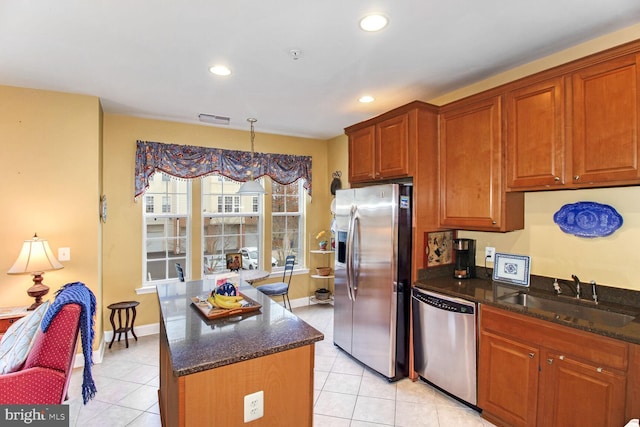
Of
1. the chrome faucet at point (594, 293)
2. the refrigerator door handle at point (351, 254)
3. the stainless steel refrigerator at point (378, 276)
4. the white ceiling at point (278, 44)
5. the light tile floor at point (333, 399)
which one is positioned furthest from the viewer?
the refrigerator door handle at point (351, 254)

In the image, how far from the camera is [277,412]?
1.59 metres

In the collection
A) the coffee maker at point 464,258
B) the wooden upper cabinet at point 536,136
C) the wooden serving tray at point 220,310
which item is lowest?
the wooden serving tray at point 220,310

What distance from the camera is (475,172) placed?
2.68 metres

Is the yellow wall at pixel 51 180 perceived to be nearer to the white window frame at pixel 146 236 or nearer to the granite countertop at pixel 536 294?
the white window frame at pixel 146 236

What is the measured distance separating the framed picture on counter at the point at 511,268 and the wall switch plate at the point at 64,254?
3937 mm

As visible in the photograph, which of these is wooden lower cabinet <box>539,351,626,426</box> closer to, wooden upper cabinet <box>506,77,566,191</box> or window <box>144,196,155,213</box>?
wooden upper cabinet <box>506,77,566,191</box>

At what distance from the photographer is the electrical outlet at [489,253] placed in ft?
9.56

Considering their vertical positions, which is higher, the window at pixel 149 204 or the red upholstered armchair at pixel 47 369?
the window at pixel 149 204

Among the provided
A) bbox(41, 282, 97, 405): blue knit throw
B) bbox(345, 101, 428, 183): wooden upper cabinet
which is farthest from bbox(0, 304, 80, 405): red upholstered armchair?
bbox(345, 101, 428, 183): wooden upper cabinet

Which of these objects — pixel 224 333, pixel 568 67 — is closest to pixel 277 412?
pixel 224 333

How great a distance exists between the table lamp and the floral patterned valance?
1.15m

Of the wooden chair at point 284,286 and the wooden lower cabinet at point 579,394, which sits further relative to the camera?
the wooden chair at point 284,286

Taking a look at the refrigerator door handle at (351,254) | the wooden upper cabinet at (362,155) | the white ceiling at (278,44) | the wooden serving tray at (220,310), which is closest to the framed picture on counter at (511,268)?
the refrigerator door handle at (351,254)

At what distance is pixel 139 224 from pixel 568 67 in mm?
4340
